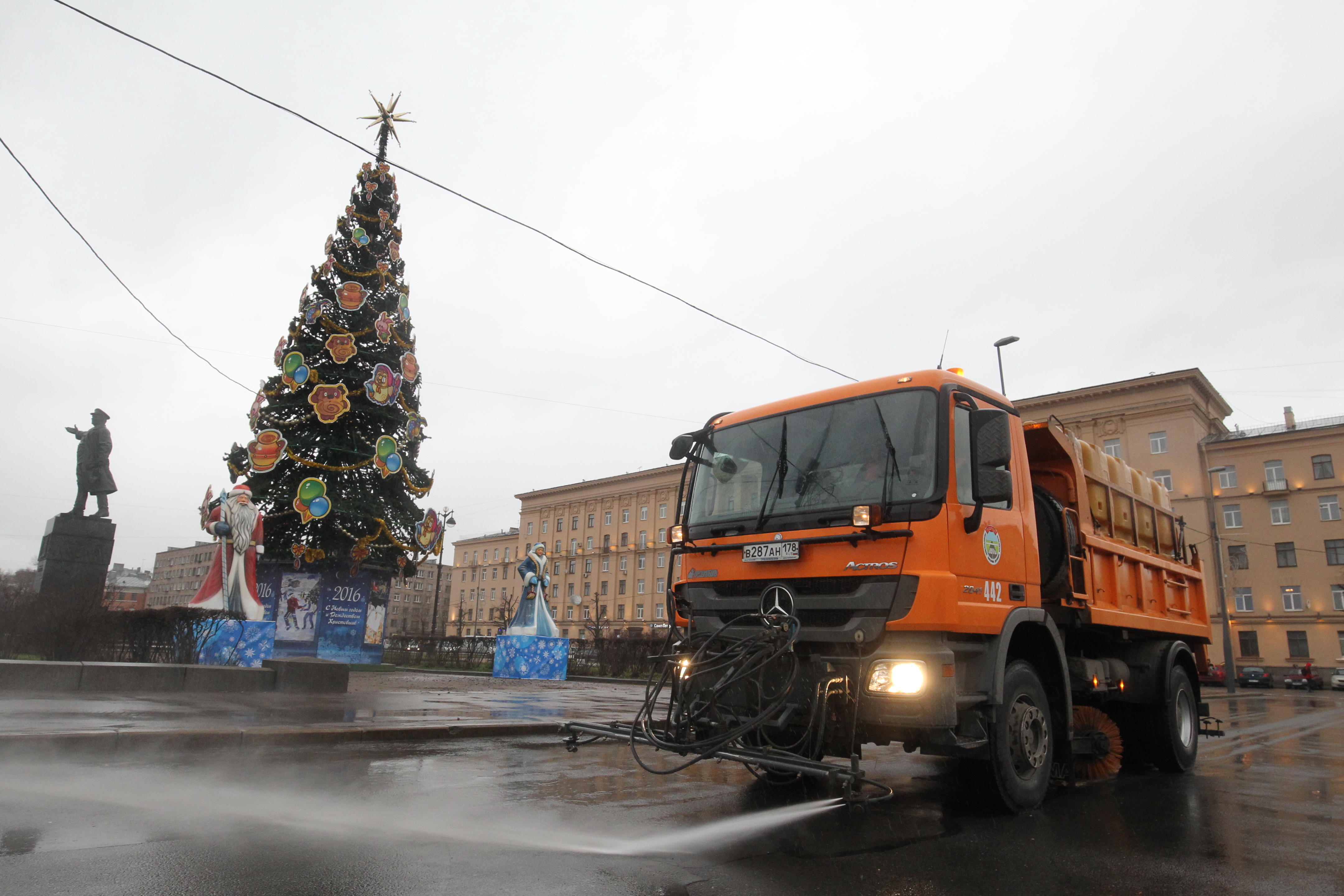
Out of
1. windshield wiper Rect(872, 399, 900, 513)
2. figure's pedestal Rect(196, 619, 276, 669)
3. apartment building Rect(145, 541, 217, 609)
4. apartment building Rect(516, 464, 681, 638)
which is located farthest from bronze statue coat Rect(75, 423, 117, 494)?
apartment building Rect(145, 541, 217, 609)

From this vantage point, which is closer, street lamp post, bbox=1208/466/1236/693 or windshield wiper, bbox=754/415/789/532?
windshield wiper, bbox=754/415/789/532

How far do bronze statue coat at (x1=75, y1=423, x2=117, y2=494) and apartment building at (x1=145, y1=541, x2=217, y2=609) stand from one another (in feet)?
348

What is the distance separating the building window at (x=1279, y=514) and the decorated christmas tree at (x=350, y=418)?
54.2 m

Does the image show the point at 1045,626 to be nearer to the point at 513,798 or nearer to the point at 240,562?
the point at 513,798

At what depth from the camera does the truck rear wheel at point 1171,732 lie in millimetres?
8367

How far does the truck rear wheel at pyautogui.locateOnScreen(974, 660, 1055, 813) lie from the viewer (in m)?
5.57

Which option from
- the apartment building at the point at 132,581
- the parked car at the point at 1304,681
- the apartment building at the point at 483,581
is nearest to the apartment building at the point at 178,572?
the apartment building at the point at 132,581

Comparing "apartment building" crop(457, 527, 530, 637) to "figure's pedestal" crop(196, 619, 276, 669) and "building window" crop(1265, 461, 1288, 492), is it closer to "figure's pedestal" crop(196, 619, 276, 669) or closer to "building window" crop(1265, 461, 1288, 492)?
"building window" crop(1265, 461, 1288, 492)

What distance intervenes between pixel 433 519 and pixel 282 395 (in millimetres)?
6144

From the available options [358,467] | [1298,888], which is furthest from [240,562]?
[1298,888]

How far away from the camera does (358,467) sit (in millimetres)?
25500

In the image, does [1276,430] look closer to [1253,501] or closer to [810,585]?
[1253,501]

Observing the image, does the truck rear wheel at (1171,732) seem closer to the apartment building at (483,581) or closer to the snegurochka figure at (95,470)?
the snegurochka figure at (95,470)

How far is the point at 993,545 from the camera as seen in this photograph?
5844mm
